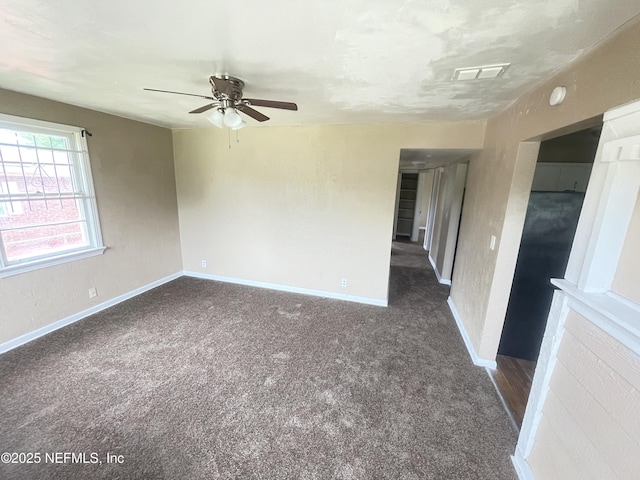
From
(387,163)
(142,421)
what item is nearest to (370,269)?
(387,163)

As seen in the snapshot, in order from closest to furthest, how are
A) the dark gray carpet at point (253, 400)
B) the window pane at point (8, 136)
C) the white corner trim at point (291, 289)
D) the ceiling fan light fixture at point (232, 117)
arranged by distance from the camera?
the dark gray carpet at point (253, 400) < the ceiling fan light fixture at point (232, 117) < the window pane at point (8, 136) < the white corner trim at point (291, 289)

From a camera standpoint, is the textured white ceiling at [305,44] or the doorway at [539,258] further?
the doorway at [539,258]

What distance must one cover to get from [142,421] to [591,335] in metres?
2.67

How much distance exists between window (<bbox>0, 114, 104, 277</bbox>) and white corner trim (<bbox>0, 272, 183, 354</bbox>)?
666mm

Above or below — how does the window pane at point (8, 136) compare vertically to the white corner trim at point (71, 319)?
above

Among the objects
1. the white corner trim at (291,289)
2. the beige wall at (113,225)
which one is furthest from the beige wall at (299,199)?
the beige wall at (113,225)

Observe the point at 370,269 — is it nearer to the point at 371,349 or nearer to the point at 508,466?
A: the point at 371,349

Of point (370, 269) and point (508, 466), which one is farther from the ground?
point (370, 269)

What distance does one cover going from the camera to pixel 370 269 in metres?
3.54

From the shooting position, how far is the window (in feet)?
7.82

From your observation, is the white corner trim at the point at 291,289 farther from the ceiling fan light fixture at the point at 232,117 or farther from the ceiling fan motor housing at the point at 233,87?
the ceiling fan motor housing at the point at 233,87

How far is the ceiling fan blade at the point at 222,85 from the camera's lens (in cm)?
171

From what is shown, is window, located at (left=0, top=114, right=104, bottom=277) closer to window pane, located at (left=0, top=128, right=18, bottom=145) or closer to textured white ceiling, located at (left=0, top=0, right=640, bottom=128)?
window pane, located at (left=0, top=128, right=18, bottom=145)

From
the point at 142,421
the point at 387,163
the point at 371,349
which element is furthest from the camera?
the point at 387,163
